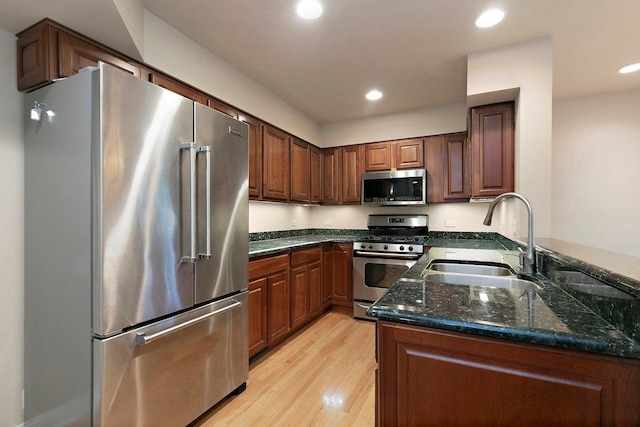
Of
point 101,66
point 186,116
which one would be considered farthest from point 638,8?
point 101,66

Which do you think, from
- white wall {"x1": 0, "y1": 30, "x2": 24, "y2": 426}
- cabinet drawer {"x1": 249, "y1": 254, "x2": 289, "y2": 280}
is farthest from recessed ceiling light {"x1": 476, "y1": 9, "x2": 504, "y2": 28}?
white wall {"x1": 0, "y1": 30, "x2": 24, "y2": 426}

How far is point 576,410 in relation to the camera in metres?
0.70

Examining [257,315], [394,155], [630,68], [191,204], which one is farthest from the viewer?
[394,155]

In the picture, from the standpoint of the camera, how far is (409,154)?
146 inches

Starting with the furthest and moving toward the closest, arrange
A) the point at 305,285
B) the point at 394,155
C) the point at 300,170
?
1. the point at 394,155
2. the point at 300,170
3. the point at 305,285

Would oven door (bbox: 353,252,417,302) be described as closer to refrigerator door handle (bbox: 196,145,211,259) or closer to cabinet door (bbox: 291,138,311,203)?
cabinet door (bbox: 291,138,311,203)

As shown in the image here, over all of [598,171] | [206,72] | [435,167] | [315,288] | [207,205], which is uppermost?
[206,72]

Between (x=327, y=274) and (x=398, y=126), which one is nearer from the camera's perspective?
(x=327, y=274)

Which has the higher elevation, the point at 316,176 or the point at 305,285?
the point at 316,176

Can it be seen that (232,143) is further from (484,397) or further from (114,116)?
(484,397)

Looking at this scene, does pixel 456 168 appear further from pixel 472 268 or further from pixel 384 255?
pixel 472 268

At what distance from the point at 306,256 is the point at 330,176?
4.96ft

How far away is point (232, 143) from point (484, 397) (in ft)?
5.83

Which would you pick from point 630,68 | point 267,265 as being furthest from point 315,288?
point 630,68
